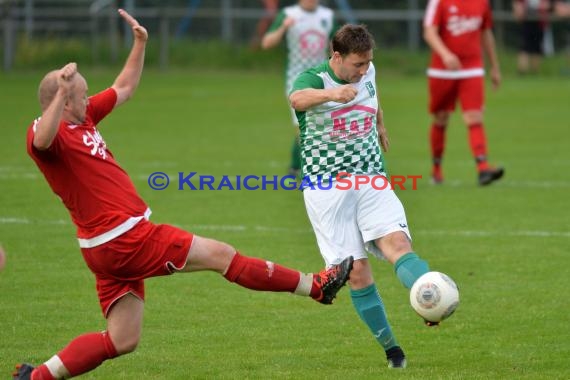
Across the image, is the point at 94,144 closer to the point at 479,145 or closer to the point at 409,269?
the point at 409,269

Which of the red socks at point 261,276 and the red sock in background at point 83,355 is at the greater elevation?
the red socks at point 261,276

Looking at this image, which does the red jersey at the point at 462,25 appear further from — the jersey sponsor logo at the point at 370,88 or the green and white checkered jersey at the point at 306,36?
the jersey sponsor logo at the point at 370,88

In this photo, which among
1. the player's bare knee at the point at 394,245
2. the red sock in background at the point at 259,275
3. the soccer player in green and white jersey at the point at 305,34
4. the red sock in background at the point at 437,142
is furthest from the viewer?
the soccer player in green and white jersey at the point at 305,34

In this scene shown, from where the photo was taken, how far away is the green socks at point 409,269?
6.17 m

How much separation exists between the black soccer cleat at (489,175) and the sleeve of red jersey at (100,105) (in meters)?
7.85

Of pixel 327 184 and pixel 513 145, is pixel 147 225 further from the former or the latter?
pixel 513 145

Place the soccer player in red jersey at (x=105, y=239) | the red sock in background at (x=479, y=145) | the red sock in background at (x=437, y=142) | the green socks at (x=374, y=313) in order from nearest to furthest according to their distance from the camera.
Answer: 1. the soccer player in red jersey at (x=105, y=239)
2. the green socks at (x=374, y=313)
3. the red sock in background at (x=479, y=145)
4. the red sock in background at (x=437, y=142)

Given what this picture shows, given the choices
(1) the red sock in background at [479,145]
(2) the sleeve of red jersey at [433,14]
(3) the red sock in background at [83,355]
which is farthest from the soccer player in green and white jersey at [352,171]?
(2) the sleeve of red jersey at [433,14]

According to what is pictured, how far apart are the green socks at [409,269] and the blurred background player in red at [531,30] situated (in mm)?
24428

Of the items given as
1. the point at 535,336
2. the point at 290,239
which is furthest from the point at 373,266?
the point at 535,336

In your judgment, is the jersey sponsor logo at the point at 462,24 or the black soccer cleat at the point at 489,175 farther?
the jersey sponsor logo at the point at 462,24

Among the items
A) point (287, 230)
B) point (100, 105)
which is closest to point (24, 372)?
point (100, 105)

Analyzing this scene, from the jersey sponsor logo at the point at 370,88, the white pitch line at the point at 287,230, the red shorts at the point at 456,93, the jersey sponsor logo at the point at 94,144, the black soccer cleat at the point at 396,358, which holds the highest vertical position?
the jersey sponsor logo at the point at 94,144

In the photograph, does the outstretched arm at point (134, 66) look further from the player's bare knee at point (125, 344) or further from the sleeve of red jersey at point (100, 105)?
the player's bare knee at point (125, 344)
